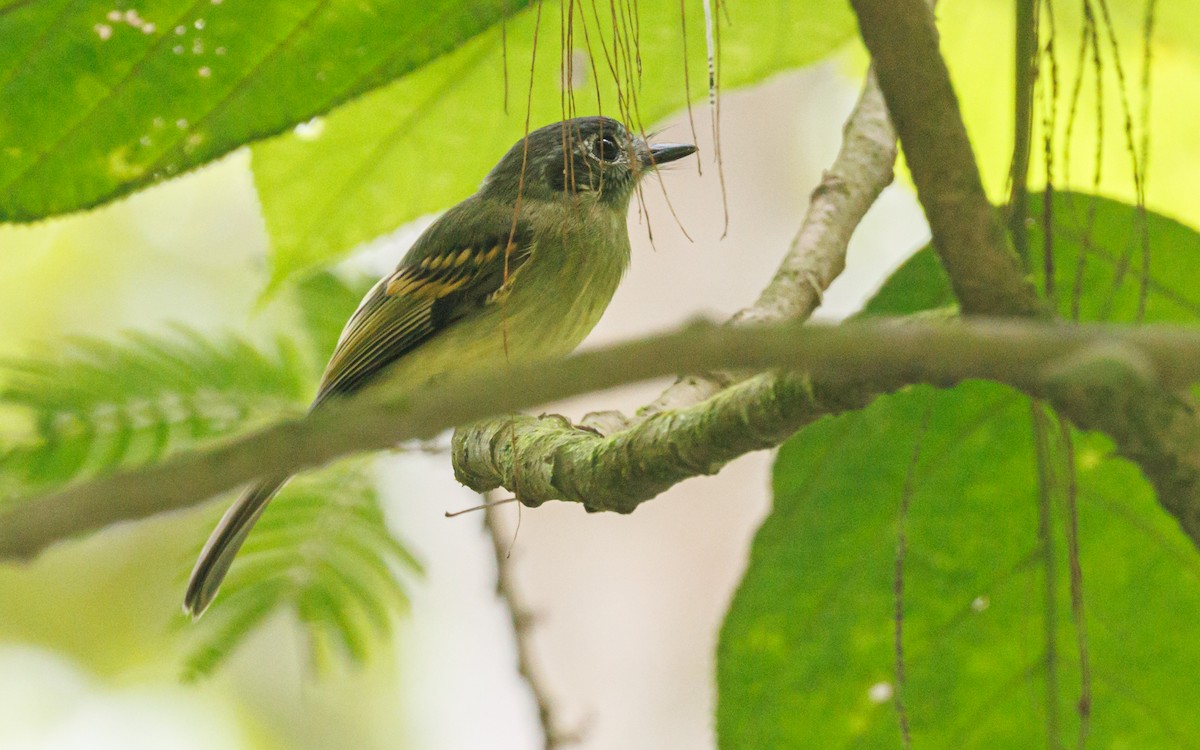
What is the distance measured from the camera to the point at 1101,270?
72.5 inches

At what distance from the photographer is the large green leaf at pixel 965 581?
1.72 m

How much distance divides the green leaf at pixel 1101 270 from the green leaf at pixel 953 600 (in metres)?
0.17

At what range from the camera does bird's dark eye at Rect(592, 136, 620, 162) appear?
124 inches

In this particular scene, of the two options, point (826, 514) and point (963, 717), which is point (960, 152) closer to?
point (826, 514)

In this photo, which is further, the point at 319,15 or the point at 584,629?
the point at 584,629

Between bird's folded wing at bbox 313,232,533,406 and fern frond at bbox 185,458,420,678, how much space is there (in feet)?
1.33

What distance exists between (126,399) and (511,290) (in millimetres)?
953

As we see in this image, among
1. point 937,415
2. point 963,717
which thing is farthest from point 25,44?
point 963,717

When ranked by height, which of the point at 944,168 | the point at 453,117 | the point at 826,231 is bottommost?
the point at 826,231

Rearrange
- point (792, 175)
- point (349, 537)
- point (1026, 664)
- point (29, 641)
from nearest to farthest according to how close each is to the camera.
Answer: point (1026, 664) → point (349, 537) → point (29, 641) → point (792, 175)

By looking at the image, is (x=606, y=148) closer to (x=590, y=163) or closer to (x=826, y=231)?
(x=590, y=163)

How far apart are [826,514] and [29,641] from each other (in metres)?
5.24

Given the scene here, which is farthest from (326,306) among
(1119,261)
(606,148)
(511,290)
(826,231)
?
(1119,261)

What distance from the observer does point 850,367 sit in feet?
2.12
